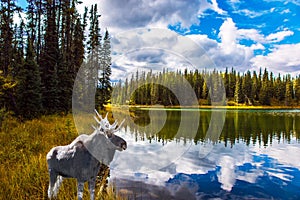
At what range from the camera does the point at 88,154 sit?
3.51 m

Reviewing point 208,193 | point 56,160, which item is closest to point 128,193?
point 208,193

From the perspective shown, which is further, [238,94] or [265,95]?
[265,95]

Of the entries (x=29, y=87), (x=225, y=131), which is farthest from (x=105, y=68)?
(x=225, y=131)

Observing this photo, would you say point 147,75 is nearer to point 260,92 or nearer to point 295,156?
point 295,156

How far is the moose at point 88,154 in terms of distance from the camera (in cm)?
344

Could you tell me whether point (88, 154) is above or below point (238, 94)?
below

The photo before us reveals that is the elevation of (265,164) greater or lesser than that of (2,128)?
lesser

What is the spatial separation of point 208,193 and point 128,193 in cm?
277

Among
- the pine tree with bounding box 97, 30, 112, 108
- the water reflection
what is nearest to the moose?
the pine tree with bounding box 97, 30, 112, 108

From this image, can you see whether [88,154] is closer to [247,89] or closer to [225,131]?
[225,131]

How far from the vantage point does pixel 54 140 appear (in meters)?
10.5

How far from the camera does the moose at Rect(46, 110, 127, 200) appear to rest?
11.3ft

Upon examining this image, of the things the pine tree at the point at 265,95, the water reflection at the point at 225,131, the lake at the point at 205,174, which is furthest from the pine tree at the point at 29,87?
the pine tree at the point at 265,95

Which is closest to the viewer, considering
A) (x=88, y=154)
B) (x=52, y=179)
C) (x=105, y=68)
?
(x=88, y=154)
